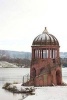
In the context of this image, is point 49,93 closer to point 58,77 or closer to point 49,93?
point 49,93

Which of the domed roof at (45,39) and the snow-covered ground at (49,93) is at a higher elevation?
the domed roof at (45,39)

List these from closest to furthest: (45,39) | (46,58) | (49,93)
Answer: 1. (49,93)
2. (45,39)
3. (46,58)

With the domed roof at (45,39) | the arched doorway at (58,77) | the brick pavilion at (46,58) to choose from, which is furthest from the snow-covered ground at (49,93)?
the domed roof at (45,39)

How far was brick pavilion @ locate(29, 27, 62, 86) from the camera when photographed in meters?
61.6

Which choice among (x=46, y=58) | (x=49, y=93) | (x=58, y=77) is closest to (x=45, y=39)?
(x=46, y=58)

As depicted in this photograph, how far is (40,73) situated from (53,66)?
7.11 ft

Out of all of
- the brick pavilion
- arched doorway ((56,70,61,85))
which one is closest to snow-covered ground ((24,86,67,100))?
the brick pavilion

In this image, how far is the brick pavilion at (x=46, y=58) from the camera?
6163cm

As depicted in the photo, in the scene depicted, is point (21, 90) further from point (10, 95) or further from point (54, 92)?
point (54, 92)

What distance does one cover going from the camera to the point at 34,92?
2084 inches

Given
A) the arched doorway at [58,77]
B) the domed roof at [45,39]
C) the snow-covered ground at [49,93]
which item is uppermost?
the domed roof at [45,39]

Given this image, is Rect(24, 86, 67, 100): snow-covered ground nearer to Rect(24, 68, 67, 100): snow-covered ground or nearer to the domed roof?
Rect(24, 68, 67, 100): snow-covered ground

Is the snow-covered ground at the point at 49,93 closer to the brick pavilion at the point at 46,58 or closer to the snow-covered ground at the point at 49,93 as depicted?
the snow-covered ground at the point at 49,93

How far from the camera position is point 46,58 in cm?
6294
